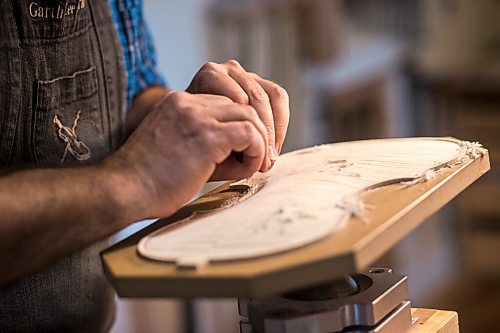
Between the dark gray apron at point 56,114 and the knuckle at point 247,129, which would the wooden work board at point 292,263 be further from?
the dark gray apron at point 56,114

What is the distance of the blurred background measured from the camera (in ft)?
9.77

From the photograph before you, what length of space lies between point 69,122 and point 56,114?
0.11ft

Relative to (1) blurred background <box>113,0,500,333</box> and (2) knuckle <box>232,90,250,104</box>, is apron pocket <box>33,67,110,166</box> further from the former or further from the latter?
(1) blurred background <box>113,0,500,333</box>

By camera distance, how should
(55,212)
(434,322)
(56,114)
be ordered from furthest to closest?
1. (56,114)
2. (434,322)
3. (55,212)

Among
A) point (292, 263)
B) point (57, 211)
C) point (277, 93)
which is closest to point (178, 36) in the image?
point (277, 93)

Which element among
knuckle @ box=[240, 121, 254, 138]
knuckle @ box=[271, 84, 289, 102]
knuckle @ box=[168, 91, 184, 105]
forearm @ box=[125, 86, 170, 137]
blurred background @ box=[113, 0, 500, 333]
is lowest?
blurred background @ box=[113, 0, 500, 333]

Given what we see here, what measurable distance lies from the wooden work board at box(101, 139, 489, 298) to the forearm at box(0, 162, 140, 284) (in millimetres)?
36

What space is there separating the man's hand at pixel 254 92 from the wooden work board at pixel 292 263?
188 millimetres

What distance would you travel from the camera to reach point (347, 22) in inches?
Result: 145

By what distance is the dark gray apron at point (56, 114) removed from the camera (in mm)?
1116

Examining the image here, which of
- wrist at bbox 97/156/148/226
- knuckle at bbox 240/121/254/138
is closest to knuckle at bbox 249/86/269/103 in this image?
knuckle at bbox 240/121/254/138

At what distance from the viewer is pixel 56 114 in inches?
46.4

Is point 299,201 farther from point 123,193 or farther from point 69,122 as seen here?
point 69,122

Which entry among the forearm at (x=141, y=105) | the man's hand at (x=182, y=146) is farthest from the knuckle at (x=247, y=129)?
the forearm at (x=141, y=105)
